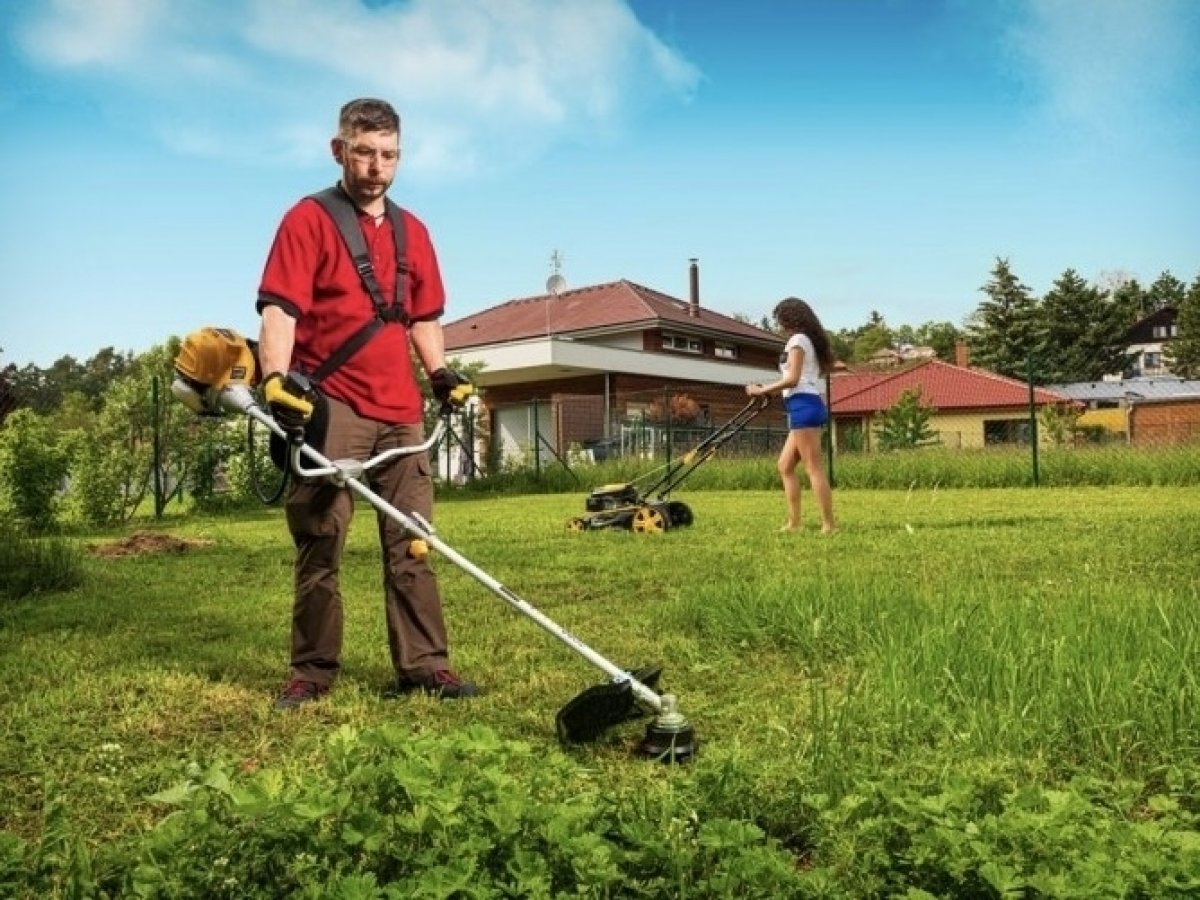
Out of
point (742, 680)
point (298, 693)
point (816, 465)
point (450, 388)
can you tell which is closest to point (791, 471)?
point (816, 465)

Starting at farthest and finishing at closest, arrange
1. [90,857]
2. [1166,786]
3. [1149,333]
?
[1149,333]
[1166,786]
[90,857]

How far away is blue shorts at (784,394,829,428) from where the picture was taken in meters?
8.61

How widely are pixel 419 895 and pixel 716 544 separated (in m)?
6.46

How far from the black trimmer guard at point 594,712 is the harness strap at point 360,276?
1.47m

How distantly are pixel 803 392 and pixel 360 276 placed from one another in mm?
5465

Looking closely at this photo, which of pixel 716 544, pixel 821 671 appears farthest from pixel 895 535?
pixel 821 671

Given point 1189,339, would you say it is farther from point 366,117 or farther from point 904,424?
point 366,117

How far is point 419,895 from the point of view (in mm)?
1877

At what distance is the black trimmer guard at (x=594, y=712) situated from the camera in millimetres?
3127

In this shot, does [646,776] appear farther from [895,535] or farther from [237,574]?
[895,535]

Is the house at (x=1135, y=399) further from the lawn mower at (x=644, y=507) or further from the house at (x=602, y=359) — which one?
the lawn mower at (x=644, y=507)

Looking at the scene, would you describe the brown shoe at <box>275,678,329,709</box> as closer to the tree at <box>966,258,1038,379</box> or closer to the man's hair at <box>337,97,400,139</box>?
the man's hair at <box>337,97,400,139</box>

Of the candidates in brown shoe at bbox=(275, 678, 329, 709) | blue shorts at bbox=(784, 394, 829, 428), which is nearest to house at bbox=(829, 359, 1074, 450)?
blue shorts at bbox=(784, 394, 829, 428)

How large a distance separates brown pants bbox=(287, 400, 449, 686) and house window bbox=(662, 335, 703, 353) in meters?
33.6
